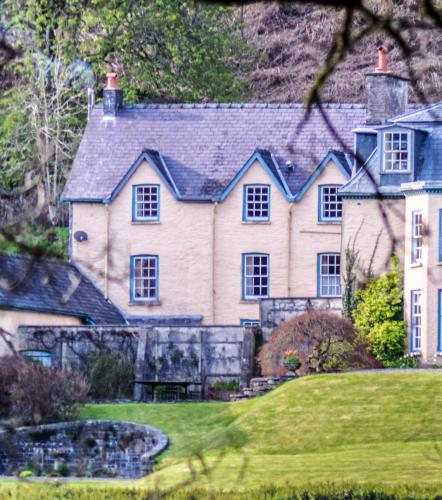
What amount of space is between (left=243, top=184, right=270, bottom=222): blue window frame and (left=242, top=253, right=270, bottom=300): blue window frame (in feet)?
3.56

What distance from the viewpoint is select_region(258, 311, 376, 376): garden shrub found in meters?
37.4

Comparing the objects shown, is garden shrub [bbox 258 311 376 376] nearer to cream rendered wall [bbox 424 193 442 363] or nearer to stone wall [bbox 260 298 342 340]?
cream rendered wall [bbox 424 193 442 363]

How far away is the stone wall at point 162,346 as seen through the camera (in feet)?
131

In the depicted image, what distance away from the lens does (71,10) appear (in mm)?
53469

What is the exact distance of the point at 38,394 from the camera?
34.3 m

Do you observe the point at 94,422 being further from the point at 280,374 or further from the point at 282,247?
the point at 282,247

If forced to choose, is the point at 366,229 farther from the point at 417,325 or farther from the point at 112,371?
the point at 112,371

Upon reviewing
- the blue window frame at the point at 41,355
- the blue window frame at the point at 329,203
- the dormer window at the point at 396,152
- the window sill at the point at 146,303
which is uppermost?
the dormer window at the point at 396,152

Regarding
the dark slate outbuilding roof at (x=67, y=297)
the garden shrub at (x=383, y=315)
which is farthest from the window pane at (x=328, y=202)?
the garden shrub at (x=383, y=315)

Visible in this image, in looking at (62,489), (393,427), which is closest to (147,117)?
(393,427)

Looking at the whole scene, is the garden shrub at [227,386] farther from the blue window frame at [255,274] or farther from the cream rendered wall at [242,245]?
the blue window frame at [255,274]

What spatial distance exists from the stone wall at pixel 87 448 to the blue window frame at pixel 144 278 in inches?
543

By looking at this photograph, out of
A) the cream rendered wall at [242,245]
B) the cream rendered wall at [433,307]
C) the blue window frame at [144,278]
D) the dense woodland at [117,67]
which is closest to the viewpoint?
the cream rendered wall at [433,307]

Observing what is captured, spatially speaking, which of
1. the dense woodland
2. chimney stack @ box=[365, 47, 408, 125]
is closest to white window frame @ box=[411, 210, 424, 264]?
chimney stack @ box=[365, 47, 408, 125]
